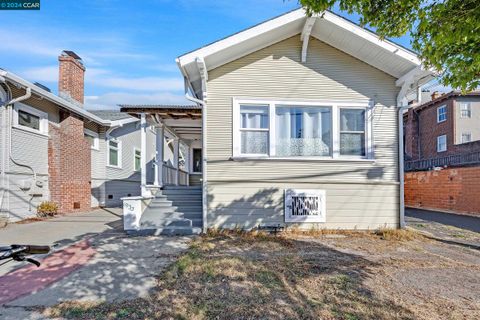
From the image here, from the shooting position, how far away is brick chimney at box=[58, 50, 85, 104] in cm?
1193

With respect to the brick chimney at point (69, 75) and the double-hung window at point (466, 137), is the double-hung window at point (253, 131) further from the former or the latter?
the double-hung window at point (466, 137)

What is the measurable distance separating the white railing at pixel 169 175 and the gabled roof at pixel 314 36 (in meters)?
3.83

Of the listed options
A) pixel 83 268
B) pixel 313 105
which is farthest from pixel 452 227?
pixel 83 268

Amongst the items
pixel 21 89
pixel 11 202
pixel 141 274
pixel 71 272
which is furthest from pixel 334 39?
pixel 11 202

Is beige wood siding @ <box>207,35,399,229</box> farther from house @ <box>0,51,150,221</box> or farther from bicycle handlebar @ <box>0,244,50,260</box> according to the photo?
house @ <box>0,51,150,221</box>

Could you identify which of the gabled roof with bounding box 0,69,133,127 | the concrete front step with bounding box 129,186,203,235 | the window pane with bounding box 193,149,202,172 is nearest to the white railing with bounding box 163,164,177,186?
the concrete front step with bounding box 129,186,203,235

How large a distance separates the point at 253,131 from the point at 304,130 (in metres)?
1.37

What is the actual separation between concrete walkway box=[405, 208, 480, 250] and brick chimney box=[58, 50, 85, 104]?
13.9 m

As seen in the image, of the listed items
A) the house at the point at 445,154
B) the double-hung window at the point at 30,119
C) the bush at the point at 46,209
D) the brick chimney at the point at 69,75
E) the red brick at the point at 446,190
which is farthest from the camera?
the brick chimney at the point at 69,75

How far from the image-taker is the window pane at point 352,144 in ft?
25.1

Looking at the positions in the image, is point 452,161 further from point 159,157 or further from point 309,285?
point 309,285

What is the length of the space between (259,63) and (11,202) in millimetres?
8240

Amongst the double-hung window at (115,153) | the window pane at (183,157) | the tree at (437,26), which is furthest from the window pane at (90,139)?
the tree at (437,26)

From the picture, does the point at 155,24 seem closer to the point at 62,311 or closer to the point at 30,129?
the point at 30,129
